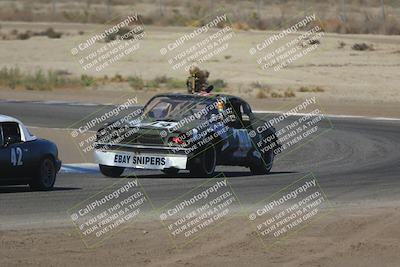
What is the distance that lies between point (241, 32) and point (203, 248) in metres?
50.5

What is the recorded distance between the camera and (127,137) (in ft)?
64.2

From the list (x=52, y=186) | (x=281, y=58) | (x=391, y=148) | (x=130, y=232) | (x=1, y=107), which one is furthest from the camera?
(x=281, y=58)

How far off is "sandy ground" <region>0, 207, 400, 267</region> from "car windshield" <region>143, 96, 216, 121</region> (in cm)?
585

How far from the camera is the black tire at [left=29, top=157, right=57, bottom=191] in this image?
17453 mm

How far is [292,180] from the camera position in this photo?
20.3 meters

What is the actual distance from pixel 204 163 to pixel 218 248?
7.18 m

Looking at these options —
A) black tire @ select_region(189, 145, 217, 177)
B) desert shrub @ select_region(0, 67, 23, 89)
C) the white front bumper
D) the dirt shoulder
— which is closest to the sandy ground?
the white front bumper

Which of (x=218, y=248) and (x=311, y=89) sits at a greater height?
(x=218, y=248)

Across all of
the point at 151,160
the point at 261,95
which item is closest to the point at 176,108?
the point at 151,160

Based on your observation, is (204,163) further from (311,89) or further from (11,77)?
(11,77)

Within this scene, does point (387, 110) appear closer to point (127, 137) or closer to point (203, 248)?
point (127, 137)

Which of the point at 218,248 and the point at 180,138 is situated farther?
the point at 180,138

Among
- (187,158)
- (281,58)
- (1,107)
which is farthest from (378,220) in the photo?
(281,58)

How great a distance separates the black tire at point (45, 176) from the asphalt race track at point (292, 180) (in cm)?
18
